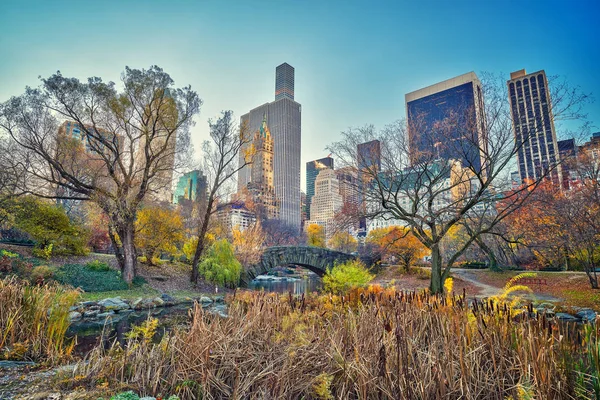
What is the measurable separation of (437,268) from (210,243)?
13.2 meters

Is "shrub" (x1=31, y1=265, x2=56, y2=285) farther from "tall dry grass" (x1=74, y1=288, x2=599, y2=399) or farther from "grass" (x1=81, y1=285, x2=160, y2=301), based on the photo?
"tall dry grass" (x1=74, y1=288, x2=599, y2=399)

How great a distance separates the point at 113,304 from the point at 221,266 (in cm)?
678

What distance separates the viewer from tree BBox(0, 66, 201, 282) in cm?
1255

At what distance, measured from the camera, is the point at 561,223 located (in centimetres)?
1245

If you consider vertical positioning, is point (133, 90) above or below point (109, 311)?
above

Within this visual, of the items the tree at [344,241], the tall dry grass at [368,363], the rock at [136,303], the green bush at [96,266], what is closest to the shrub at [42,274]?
the green bush at [96,266]

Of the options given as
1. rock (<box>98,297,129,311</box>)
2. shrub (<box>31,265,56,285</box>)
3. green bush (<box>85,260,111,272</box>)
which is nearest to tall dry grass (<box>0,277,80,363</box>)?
rock (<box>98,297,129,311</box>)

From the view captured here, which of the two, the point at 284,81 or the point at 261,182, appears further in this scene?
the point at 284,81

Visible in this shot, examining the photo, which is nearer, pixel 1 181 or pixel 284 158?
pixel 1 181

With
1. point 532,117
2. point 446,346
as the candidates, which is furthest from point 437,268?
point 446,346

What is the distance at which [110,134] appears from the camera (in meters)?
14.3

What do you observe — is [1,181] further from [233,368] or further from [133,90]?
[233,368]

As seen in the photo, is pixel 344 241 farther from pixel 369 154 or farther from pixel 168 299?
pixel 168 299

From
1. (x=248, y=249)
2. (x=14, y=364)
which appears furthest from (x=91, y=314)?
(x=248, y=249)
